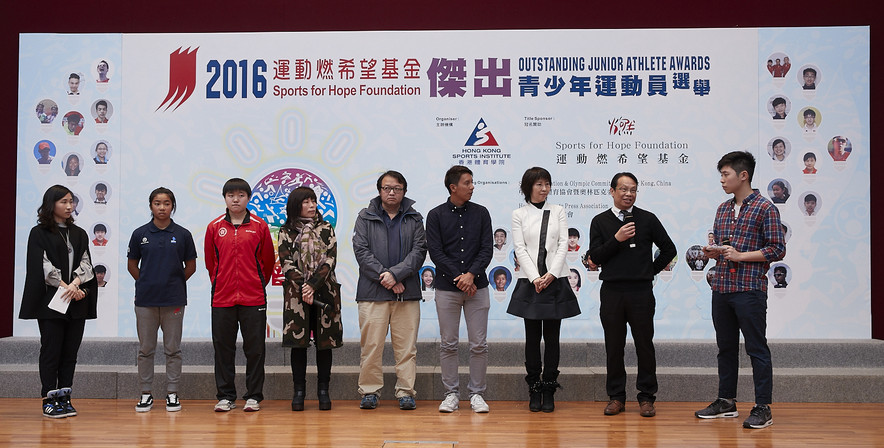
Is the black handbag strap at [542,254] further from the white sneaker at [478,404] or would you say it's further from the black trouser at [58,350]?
the black trouser at [58,350]

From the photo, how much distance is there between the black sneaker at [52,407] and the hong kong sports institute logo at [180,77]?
225cm

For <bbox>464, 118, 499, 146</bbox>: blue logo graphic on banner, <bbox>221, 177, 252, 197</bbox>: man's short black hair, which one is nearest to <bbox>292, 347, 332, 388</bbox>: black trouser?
<bbox>221, 177, 252, 197</bbox>: man's short black hair

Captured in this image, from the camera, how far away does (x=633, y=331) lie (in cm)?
401

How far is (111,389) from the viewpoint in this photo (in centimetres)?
454

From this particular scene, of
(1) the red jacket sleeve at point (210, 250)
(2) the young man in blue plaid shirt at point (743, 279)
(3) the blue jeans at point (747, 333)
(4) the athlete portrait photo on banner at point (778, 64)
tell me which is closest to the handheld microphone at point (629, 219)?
(2) the young man in blue plaid shirt at point (743, 279)

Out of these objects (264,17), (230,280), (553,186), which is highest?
(264,17)

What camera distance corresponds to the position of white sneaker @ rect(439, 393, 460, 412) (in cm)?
403

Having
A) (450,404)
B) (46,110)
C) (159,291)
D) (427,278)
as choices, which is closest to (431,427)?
(450,404)

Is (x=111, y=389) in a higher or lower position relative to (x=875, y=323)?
lower

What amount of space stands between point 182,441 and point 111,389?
1465mm

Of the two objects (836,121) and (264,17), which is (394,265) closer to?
(264,17)

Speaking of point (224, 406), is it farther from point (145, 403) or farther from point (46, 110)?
point (46, 110)

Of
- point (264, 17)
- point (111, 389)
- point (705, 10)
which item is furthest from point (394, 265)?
point (705, 10)

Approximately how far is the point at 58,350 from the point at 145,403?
0.56 metres
